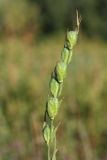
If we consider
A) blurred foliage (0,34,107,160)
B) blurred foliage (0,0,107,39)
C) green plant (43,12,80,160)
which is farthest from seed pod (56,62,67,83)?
blurred foliage (0,0,107,39)

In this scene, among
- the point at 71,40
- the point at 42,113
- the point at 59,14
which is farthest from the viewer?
the point at 59,14

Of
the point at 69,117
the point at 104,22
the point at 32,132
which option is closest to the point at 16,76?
the point at 69,117

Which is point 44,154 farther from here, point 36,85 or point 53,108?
point 36,85

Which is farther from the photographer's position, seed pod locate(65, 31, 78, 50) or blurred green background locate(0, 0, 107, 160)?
blurred green background locate(0, 0, 107, 160)

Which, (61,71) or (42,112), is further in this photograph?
(42,112)

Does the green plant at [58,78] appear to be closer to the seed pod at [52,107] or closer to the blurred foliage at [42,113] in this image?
the seed pod at [52,107]

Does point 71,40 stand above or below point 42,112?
above

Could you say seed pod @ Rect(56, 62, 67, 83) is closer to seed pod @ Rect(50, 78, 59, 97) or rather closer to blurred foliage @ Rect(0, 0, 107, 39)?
seed pod @ Rect(50, 78, 59, 97)

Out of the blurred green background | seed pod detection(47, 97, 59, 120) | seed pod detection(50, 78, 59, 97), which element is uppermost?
seed pod detection(50, 78, 59, 97)

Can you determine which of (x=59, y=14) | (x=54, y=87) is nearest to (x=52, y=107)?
(x=54, y=87)

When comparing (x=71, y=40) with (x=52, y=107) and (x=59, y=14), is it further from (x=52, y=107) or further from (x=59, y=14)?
(x=59, y=14)

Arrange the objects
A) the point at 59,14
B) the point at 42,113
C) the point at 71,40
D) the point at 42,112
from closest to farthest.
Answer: the point at 71,40
the point at 42,113
the point at 42,112
the point at 59,14

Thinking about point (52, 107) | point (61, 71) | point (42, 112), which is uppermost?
point (61, 71)
